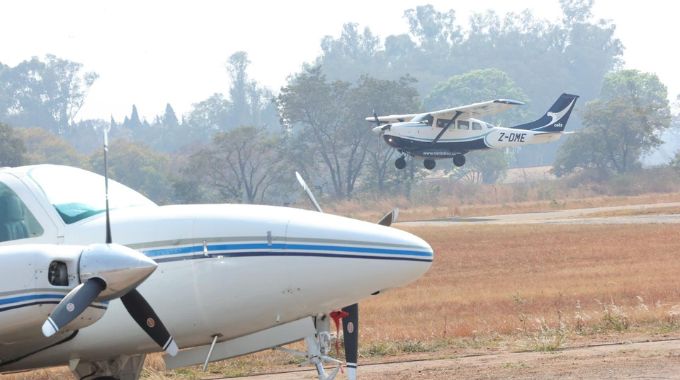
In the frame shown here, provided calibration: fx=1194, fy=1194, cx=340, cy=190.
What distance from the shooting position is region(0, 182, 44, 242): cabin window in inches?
382

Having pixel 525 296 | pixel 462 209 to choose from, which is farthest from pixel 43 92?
pixel 525 296

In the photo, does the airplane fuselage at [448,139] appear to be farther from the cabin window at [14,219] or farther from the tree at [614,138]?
the cabin window at [14,219]

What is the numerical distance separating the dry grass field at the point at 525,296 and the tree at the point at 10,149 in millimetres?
36117

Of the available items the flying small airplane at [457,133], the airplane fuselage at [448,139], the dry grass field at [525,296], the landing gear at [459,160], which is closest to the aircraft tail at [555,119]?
the flying small airplane at [457,133]

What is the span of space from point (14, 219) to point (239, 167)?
90.8 m

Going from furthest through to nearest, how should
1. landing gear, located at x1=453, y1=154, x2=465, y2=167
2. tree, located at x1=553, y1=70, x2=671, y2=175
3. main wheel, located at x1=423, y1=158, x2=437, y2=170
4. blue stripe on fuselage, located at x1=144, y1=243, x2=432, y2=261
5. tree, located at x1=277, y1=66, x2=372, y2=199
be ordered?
1. tree, located at x1=277, y1=66, x2=372, y2=199
2. tree, located at x1=553, y1=70, x2=671, y2=175
3. main wheel, located at x1=423, y1=158, x2=437, y2=170
4. landing gear, located at x1=453, y1=154, x2=465, y2=167
5. blue stripe on fuselage, located at x1=144, y1=243, x2=432, y2=261

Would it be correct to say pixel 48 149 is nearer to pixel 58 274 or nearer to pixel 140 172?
pixel 140 172

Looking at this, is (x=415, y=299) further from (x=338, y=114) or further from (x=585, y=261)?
(x=338, y=114)

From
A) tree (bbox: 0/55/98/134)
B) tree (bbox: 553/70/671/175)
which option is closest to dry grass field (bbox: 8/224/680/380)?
tree (bbox: 553/70/671/175)

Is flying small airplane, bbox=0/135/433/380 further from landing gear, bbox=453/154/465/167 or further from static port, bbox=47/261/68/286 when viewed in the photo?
landing gear, bbox=453/154/465/167

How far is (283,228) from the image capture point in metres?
9.41

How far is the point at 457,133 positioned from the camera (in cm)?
6912

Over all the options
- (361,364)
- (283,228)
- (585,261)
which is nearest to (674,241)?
(585,261)

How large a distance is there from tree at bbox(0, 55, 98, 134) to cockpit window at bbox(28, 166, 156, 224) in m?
169
